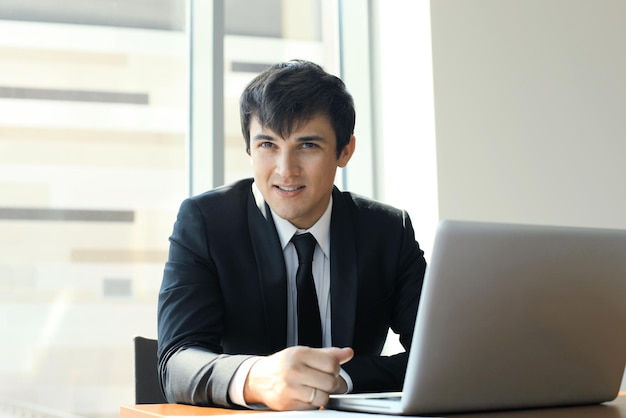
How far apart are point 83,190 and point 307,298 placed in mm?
1615

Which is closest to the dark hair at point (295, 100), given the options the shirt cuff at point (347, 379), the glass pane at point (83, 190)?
the shirt cuff at point (347, 379)

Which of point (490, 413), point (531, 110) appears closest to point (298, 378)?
point (490, 413)

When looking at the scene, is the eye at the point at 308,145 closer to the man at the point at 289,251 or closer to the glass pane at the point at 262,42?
the man at the point at 289,251

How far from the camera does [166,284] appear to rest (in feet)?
5.58

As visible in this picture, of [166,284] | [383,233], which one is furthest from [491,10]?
[166,284]

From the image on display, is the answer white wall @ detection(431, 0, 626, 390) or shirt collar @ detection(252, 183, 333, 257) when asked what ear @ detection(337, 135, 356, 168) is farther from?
white wall @ detection(431, 0, 626, 390)

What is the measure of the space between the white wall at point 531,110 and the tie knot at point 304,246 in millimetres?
1552

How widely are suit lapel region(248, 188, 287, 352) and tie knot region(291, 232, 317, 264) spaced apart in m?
0.06

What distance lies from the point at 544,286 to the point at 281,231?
920mm

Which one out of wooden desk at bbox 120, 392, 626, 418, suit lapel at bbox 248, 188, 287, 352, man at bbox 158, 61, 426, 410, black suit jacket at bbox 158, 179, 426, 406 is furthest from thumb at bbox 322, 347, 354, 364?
suit lapel at bbox 248, 188, 287, 352

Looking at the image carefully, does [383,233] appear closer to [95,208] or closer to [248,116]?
[248,116]

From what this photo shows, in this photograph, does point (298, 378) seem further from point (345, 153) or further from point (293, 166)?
point (345, 153)

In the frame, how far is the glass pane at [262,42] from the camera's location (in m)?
3.44

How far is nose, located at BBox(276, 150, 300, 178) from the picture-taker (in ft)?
6.10
